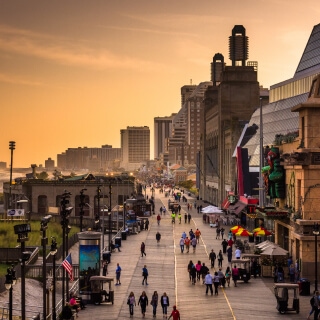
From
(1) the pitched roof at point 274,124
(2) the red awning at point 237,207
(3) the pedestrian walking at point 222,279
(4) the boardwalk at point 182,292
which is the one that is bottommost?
(4) the boardwalk at point 182,292

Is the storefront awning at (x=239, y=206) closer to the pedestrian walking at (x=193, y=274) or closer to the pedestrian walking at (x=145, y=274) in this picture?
the pedestrian walking at (x=193, y=274)

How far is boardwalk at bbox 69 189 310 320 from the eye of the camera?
1358 inches

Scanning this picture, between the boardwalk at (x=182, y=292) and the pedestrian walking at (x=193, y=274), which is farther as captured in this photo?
the pedestrian walking at (x=193, y=274)

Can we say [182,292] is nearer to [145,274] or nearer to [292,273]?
[145,274]

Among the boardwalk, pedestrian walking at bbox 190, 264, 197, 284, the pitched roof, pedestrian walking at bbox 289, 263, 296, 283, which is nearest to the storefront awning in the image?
the boardwalk

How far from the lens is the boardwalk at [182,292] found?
1358 inches

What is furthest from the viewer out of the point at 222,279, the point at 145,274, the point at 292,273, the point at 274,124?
the point at 274,124

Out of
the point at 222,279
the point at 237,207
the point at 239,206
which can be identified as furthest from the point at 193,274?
the point at 237,207

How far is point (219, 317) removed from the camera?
33.5 metres

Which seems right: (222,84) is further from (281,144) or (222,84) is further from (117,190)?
(281,144)

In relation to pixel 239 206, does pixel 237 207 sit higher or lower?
lower

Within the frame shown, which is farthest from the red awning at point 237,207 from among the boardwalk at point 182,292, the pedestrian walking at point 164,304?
the pedestrian walking at point 164,304

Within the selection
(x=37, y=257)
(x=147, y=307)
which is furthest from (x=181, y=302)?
(x=37, y=257)

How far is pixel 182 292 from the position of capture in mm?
40312
